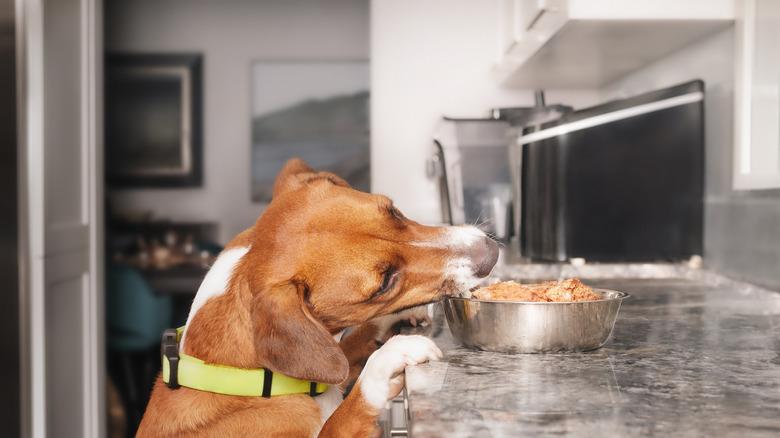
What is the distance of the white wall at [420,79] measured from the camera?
9.68ft

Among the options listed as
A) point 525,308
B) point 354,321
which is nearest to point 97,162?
point 354,321

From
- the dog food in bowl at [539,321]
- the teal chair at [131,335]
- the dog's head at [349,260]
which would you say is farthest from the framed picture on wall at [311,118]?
the dog food in bowl at [539,321]

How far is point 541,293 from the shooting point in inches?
36.9

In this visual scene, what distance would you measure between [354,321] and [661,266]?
3.85 feet

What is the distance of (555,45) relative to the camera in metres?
1.87

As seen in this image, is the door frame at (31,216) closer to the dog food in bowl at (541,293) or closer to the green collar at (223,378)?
the green collar at (223,378)

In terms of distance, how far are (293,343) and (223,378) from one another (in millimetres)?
173

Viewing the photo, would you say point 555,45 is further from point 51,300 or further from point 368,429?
point 51,300

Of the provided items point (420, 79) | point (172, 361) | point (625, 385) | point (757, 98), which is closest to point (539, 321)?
point (625, 385)

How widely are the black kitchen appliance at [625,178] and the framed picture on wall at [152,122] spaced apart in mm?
2584

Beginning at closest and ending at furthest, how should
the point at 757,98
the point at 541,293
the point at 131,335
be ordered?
1. the point at 541,293
2. the point at 757,98
3. the point at 131,335

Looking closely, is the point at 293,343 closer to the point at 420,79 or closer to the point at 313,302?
the point at 313,302

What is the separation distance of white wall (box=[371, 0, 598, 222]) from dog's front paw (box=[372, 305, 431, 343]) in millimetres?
1807

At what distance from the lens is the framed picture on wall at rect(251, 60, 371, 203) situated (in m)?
3.83
